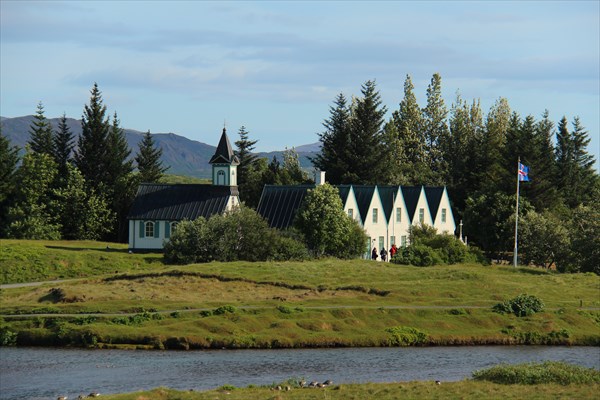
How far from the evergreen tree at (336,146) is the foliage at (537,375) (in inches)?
3261

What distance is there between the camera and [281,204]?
91.4 metres

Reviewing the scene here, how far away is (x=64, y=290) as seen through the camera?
64938 millimetres

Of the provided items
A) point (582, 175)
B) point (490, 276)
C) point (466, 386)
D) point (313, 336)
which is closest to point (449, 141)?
point (582, 175)

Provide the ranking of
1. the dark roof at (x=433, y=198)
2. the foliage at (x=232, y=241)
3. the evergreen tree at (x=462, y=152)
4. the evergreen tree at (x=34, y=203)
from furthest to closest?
1. the evergreen tree at (x=462, y=152)
2. the evergreen tree at (x=34, y=203)
3. the dark roof at (x=433, y=198)
4. the foliage at (x=232, y=241)

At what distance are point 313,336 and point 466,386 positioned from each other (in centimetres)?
1640

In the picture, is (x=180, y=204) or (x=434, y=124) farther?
(x=434, y=124)

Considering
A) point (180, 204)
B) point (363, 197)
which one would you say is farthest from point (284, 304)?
point (180, 204)

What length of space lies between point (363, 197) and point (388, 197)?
133 inches

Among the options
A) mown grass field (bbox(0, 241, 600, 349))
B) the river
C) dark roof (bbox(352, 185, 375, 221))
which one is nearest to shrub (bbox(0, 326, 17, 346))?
mown grass field (bbox(0, 241, 600, 349))

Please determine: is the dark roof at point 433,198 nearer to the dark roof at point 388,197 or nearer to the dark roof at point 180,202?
the dark roof at point 388,197

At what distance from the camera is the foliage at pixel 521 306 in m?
61.9

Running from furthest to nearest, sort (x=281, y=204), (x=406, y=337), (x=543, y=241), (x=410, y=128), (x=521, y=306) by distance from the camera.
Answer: (x=410, y=128) < (x=281, y=204) < (x=543, y=241) < (x=521, y=306) < (x=406, y=337)

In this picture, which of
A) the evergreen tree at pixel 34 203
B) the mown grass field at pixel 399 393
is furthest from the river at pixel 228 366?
the evergreen tree at pixel 34 203

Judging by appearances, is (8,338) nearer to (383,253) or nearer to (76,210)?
(383,253)
